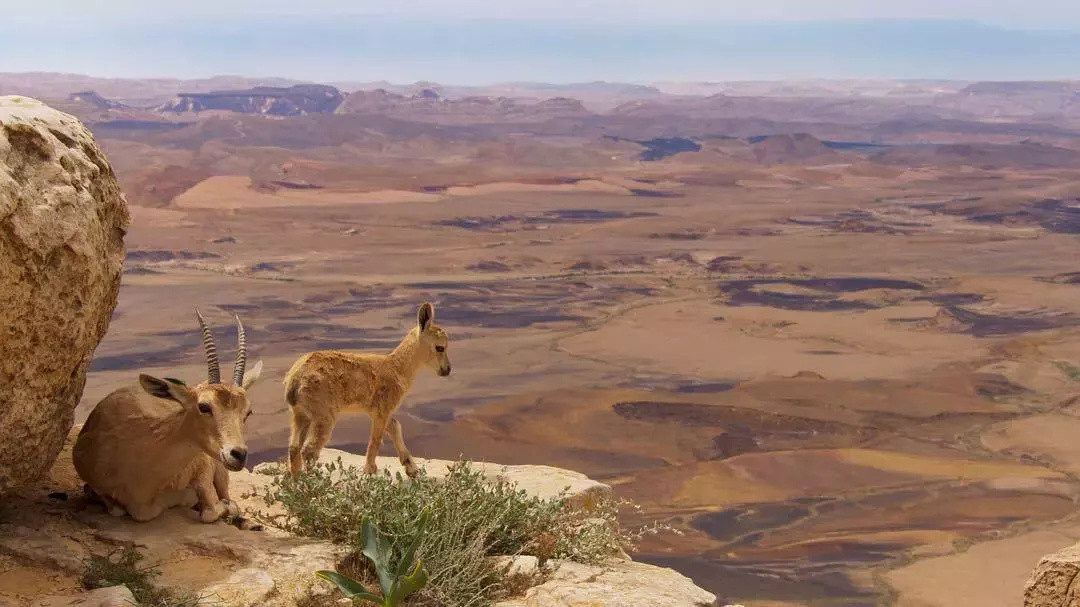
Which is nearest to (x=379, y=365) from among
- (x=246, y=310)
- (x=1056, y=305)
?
(x=246, y=310)

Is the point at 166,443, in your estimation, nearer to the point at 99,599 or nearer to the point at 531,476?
the point at 99,599

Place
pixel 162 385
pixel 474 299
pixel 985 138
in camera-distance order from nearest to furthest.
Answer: pixel 162 385 < pixel 474 299 < pixel 985 138

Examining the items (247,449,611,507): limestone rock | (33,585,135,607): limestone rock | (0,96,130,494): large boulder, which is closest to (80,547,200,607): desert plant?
(33,585,135,607): limestone rock

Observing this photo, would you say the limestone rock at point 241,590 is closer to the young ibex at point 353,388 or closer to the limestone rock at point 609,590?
the limestone rock at point 609,590

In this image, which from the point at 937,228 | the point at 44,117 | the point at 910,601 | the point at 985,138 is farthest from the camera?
the point at 985,138

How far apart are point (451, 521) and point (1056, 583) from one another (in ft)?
11.8

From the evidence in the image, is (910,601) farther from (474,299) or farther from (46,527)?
(474,299)

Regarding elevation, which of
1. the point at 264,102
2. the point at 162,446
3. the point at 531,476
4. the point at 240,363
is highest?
the point at 240,363

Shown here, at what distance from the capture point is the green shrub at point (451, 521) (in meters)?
7.55

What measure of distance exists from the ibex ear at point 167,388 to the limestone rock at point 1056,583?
5.13 meters

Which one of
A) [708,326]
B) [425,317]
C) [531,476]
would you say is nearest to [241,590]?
[425,317]

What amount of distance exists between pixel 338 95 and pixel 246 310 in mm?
132356

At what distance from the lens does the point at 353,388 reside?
1009 cm

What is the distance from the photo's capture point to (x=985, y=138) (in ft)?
513
